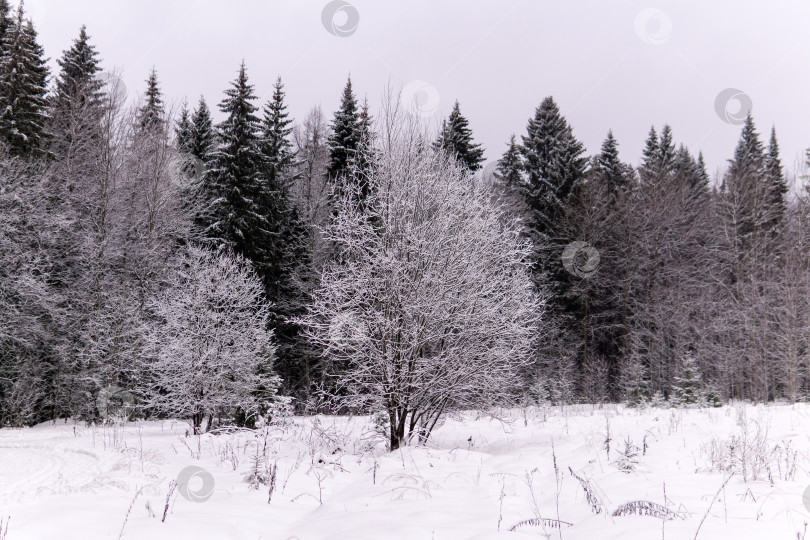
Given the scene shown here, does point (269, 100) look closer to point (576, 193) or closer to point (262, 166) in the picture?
point (262, 166)

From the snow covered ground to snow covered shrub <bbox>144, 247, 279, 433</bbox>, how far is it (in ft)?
24.2

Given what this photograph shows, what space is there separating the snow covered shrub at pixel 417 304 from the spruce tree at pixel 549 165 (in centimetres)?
1972

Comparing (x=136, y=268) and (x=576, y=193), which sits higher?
(x=576, y=193)

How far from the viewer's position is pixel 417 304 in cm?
896

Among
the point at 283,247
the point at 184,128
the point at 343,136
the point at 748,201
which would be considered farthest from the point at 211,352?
the point at 748,201

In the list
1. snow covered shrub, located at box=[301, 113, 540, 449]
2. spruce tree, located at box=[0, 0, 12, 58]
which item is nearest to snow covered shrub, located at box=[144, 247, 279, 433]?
snow covered shrub, located at box=[301, 113, 540, 449]

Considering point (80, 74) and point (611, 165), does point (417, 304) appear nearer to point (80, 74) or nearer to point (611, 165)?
point (80, 74)

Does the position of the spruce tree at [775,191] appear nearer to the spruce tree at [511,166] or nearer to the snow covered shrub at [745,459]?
the spruce tree at [511,166]

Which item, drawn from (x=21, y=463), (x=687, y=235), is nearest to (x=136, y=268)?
(x=21, y=463)

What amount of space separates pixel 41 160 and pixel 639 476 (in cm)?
2386

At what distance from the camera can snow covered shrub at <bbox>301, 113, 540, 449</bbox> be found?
9.22 metres

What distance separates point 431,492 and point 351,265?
5134mm

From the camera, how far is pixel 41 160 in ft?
65.2

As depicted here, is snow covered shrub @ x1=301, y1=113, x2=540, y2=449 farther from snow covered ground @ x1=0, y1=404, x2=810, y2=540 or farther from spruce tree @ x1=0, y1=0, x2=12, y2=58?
spruce tree @ x1=0, y1=0, x2=12, y2=58
